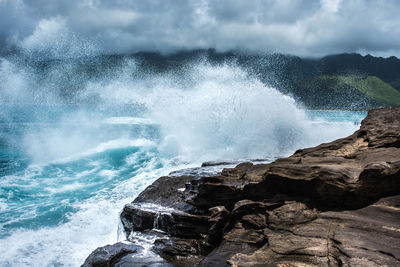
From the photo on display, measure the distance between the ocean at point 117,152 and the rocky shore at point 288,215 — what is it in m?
2.06

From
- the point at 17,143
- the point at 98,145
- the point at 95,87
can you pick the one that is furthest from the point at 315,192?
the point at 95,87

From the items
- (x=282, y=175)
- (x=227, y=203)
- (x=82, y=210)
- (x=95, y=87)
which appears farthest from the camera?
(x=95, y=87)

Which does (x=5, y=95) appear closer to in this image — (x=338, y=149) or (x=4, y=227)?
(x=4, y=227)

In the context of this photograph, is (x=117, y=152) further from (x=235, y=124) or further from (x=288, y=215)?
(x=288, y=215)

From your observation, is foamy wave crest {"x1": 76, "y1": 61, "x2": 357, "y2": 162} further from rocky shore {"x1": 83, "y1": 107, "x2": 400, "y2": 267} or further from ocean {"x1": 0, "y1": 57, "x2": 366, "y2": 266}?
rocky shore {"x1": 83, "y1": 107, "x2": 400, "y2": 267}

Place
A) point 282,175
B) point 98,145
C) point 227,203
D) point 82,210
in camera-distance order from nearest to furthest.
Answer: point 282,175, point 227,203, point 82,210, point 98,145

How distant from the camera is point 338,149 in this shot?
24.8ft

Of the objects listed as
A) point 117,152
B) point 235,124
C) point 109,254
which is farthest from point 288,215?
point 117,152

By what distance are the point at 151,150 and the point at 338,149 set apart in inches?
A: 562

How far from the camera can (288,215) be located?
5.41 m

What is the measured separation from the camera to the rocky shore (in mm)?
4301

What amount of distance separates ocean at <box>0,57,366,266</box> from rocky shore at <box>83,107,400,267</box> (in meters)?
2.06

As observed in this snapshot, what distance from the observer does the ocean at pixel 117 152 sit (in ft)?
30.3

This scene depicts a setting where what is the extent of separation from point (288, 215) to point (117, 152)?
1682cm
